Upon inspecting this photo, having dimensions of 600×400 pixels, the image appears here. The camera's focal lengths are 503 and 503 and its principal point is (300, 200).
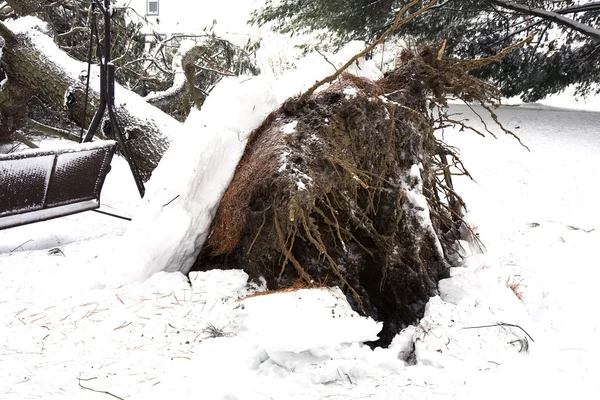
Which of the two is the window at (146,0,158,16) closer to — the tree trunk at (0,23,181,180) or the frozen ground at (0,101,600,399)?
the tree trunk at (0,23,181,180)

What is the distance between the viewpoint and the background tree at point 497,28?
9227mm

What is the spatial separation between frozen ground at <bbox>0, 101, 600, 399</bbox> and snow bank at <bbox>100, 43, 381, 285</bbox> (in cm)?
14

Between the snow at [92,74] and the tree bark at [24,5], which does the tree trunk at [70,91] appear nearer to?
the snow at [92,74]

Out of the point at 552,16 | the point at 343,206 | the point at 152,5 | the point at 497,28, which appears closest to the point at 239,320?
the point at 343,206

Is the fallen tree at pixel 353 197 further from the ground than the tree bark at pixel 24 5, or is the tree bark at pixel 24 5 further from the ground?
the tree bark at pixel 24 5

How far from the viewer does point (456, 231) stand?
340 centimetres

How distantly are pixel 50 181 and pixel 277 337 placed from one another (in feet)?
8.20

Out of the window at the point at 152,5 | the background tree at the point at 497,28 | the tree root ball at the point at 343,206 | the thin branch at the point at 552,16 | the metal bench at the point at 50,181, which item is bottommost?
the metal bench at the point at 50,181

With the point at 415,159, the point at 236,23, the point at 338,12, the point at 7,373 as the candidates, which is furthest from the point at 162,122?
the point at 236,23

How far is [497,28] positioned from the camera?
980 cm

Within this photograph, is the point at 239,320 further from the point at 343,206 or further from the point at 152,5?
the point at 152,5

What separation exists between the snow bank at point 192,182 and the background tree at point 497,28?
6.86 meters

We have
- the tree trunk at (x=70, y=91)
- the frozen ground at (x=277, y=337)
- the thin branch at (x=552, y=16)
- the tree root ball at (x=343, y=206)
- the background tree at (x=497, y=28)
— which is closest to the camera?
the frozen ground at (x=277, y=337)

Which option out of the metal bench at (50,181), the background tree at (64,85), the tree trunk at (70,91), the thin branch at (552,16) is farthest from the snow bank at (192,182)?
the thin branch at (552,16)
